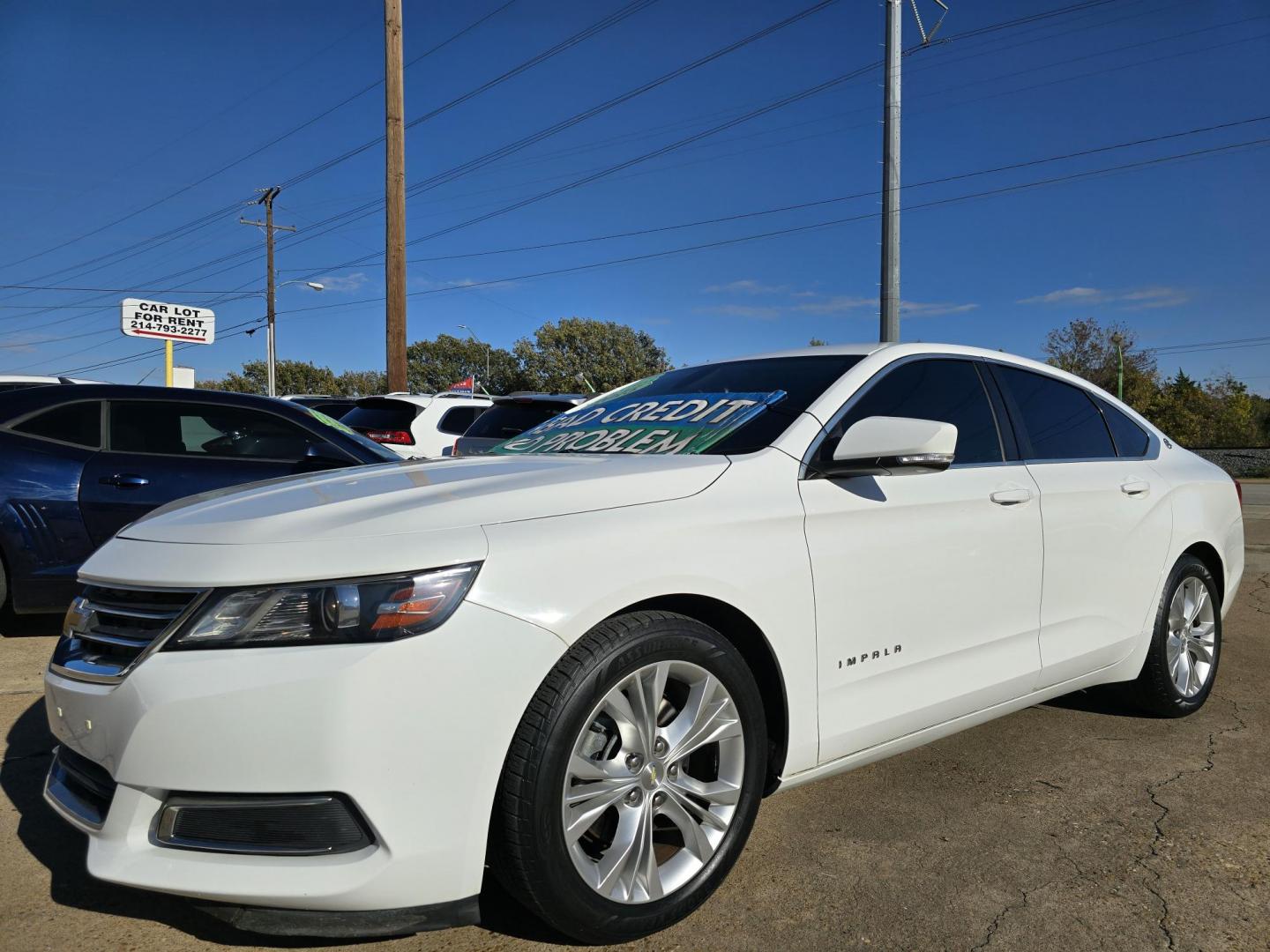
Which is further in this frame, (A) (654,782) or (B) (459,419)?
(B) (459,419)

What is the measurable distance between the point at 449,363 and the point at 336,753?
87.1 metres

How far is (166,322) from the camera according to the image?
14.8 m

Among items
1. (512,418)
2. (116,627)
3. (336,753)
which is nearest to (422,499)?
(336,753)

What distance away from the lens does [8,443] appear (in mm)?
4934

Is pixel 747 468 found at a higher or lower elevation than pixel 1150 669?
higher

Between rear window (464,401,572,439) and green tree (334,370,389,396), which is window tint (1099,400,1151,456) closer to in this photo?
rear window (464,401,572,439)

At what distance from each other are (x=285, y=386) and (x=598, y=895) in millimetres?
91449

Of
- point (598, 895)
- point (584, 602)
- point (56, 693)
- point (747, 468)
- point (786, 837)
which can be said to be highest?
point (747, 468)

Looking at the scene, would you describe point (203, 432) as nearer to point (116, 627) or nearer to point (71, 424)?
point (71, 424)

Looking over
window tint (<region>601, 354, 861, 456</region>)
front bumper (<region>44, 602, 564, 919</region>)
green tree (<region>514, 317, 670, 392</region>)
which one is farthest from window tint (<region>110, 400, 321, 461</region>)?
green tree (<region>514, 317, 670, 392</region>)

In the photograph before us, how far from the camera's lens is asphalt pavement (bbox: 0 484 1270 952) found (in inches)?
90.8

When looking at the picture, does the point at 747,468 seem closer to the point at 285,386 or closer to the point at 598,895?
the point at 598,895

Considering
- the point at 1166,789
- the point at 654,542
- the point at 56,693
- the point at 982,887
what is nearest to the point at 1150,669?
the point at 1166,789

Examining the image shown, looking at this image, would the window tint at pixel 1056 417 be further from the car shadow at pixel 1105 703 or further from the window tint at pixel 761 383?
the car shadow at pixel 1105 703
